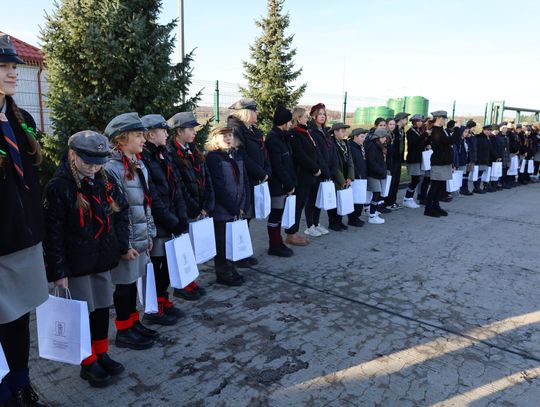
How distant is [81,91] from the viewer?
6.17 m

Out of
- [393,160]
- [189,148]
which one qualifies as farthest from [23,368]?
[393,160]

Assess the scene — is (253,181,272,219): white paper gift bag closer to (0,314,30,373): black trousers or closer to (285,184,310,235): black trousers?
(285,184,310,235): black trousers

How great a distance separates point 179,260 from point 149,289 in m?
0.37

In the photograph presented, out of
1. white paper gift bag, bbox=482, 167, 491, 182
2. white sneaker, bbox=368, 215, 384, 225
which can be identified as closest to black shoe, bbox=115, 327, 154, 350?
white sneaker, bbox=368, 215, 384, 225

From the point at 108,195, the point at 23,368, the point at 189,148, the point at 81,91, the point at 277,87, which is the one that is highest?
the point at 277,87

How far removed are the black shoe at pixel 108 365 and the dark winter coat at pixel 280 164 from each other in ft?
10.9

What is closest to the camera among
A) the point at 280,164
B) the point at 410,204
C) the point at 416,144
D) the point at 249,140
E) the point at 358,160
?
the point at 249,140

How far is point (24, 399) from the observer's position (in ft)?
8.46

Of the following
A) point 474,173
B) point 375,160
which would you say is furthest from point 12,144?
point 474,173

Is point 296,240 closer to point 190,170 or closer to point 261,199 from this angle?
point 261,199

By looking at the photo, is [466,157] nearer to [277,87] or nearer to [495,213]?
[495,213]

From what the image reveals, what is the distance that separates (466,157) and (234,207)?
7.92 meters

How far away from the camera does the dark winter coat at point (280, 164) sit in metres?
5.80

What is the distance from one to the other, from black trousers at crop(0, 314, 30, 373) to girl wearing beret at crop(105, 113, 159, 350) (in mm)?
773
